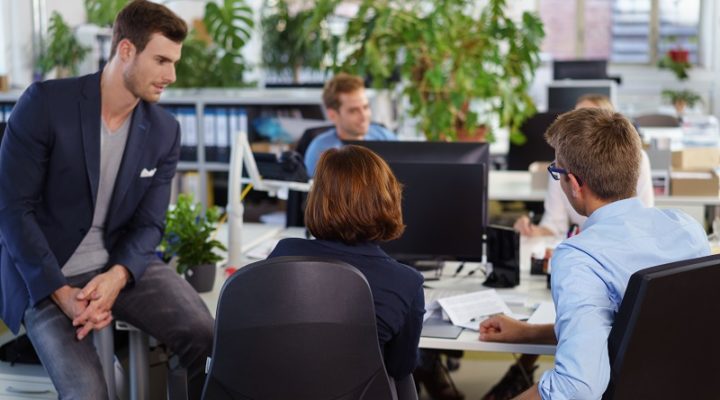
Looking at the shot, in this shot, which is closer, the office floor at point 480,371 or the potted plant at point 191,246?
the potted plant at point 191,246

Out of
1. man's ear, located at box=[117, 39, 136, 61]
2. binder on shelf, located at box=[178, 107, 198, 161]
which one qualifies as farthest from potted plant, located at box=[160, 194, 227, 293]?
binder on shelf, located at box=[178, 107, 198, 161]

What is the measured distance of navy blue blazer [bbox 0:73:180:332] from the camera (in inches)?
97.3

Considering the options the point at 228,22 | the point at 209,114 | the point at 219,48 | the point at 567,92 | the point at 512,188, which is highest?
the point at 228,22

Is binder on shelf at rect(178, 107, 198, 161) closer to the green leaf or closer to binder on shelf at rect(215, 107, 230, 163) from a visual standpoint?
binder on shelf at rect(215, 107, 230, 163)

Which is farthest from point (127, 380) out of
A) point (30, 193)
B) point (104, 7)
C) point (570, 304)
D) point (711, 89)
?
point (711, 89)

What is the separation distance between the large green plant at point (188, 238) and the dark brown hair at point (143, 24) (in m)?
0.54

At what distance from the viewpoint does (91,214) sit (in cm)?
256

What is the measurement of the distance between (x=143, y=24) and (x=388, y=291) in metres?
1.07

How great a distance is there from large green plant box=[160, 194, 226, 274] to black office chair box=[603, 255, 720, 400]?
4.68 ft

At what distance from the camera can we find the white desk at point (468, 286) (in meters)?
2.29

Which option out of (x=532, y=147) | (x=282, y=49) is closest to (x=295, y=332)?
(x=532, y=147)

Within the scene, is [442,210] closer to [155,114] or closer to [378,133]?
[155,114]

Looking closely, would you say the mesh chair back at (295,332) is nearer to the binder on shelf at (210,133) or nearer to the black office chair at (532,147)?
the binder on shelf at (210,133)

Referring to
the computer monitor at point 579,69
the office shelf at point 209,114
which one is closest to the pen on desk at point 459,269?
the office shelf at point 209,114
